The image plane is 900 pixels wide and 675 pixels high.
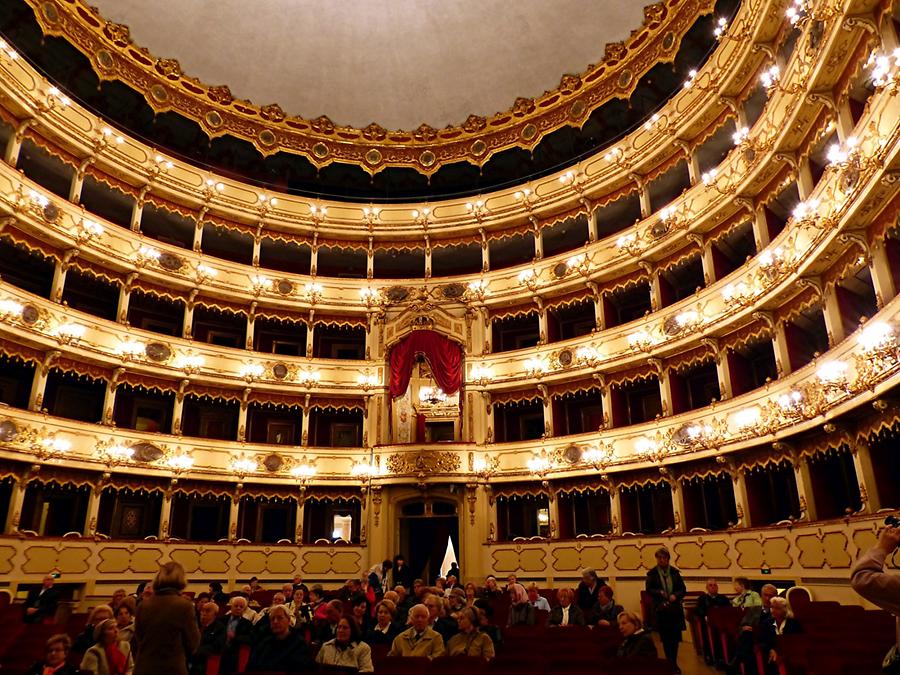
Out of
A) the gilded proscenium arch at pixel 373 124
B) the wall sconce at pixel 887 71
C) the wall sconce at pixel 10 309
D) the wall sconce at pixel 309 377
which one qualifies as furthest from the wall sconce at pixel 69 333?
the wall sconce at pixel 887 71

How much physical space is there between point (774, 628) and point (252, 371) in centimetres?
1841

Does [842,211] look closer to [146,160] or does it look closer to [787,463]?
[787,463]

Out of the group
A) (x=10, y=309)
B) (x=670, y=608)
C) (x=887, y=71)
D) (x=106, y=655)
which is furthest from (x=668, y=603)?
(x=10, y=309)

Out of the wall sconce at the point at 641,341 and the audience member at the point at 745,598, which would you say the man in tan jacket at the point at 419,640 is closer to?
the audience member at the point at 745,598

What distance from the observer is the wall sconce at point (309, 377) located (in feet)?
77.6

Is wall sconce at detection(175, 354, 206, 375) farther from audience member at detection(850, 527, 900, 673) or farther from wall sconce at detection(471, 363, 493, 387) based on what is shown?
audience member at detection(850, 527, 900, 673)

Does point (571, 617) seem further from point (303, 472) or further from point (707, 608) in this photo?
point (303, 472)

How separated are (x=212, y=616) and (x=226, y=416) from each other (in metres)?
16.6

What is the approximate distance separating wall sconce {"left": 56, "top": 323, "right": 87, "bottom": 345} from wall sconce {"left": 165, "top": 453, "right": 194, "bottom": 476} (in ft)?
14.9

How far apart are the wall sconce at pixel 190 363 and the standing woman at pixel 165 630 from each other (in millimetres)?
17763

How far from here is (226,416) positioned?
24156mm

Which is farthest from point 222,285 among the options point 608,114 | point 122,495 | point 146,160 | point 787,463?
point 787,463

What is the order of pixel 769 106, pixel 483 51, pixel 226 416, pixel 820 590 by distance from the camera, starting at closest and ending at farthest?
pixel 820 590 → pixel 769 106 → pixel 226 416 → pixel 483 51

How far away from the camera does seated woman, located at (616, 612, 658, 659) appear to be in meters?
7.23
